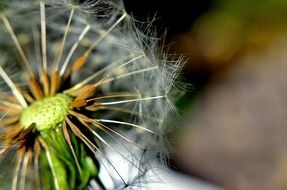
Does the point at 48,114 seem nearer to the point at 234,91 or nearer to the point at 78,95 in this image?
the point at 78,95

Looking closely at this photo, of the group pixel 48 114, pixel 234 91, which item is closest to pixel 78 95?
pixel 48 114

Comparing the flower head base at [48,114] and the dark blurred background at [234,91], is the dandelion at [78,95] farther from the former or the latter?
the dark blurred background at [234,91]

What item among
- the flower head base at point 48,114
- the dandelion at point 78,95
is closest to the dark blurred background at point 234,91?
the dandelion at point 78,95

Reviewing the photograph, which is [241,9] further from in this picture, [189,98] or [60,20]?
[60,20]

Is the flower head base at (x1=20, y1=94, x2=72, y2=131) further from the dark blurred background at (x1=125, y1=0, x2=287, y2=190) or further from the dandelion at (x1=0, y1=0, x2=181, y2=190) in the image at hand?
the dark blurred background at (x1=125, y1=0, x2=287, y2=190)

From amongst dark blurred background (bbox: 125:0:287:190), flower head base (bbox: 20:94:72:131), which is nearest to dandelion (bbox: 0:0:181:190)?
flower head base (bbox: 20:94:72:131)

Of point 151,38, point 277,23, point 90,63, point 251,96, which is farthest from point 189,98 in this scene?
point 151,38
